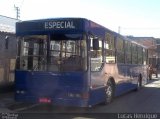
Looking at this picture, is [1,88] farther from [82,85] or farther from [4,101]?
[82,85]

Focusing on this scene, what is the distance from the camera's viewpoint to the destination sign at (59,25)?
1223cm

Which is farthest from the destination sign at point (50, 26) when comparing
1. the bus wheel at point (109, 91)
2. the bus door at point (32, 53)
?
the bus wheel at point (109, 91)

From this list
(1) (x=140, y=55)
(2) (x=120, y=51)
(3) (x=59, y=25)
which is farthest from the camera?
(1) (x=140, y=55)

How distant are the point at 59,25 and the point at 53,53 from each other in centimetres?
88

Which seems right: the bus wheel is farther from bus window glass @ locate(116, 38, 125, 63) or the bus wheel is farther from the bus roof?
the bus roof

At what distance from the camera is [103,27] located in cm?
1401

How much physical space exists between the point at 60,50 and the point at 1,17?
9.76 m

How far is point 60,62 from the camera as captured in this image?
40.5 feet

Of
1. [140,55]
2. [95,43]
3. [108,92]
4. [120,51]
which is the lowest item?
[108,92]

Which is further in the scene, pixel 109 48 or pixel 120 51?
pixel 120 51

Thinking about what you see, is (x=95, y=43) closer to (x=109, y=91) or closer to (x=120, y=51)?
(x=109, y=91)

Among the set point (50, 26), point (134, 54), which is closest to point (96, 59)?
point (50, 26)

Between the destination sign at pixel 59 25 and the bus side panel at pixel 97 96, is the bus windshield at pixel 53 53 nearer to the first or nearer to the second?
the destination sign at pixel 59 25

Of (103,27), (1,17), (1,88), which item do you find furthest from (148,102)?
(1,17)
